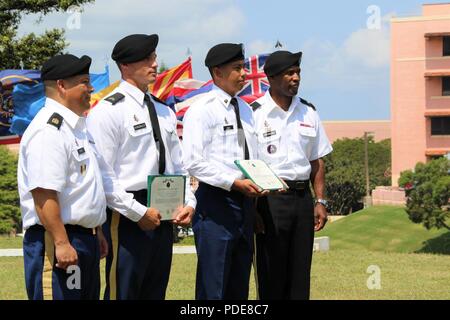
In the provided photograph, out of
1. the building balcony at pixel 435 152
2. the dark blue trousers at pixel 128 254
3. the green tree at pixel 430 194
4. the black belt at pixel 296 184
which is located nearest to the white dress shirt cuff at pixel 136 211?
the dark blue trousers at pixel 128 254

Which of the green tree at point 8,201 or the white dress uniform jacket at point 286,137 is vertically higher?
the white dress uniform jacket at point 286,137

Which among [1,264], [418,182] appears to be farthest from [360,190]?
[1,264]

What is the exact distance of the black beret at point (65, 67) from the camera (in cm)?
558

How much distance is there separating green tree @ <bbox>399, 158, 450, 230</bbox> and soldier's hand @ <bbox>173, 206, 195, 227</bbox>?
45666 millimetres

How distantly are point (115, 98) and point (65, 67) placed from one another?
642mm

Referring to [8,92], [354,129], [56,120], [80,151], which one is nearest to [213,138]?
[80,151]

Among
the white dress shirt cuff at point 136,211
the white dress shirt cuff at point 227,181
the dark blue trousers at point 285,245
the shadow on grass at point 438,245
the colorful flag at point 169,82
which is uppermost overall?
the colorful flag at point 169,82

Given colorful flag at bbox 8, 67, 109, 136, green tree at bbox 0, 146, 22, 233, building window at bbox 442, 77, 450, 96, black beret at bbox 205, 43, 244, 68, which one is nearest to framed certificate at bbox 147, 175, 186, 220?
black beret at bbox 205, 43, 244, 68

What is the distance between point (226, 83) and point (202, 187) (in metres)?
0.75

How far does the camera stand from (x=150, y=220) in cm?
592

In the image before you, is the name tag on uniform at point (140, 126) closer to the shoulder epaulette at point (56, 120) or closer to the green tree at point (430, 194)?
the shoulder epaulette at point (56, 120)

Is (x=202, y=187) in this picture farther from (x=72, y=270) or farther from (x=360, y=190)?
(x=360, y=190)

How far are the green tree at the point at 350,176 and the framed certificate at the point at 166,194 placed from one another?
71.4 metres

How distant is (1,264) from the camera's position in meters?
14.9
